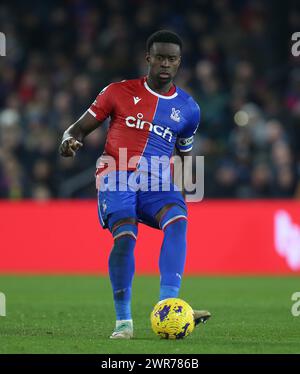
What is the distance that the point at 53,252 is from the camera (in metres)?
16.2

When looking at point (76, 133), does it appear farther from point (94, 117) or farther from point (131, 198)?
point (131, 198)

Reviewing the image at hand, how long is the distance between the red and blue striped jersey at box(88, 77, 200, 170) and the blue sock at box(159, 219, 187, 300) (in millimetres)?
669

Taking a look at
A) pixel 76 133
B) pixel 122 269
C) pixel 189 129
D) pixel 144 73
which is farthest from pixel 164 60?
pixel 144 73

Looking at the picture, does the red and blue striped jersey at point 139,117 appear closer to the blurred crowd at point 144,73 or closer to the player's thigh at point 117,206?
the player's thigh at point 117,206

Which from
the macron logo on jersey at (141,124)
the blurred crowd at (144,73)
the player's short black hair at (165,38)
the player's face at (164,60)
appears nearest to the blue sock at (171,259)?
the macron logo on jersey at (141,124)

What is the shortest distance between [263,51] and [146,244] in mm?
5748

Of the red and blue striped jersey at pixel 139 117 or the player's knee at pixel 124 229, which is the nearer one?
the player's knee at pixel 124 229

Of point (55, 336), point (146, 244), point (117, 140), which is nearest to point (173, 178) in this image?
point (117, 140)

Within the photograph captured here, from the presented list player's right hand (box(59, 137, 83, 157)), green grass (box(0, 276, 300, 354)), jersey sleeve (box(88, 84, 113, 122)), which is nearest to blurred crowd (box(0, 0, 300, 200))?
green grass (box(0, 276, 300, 354))

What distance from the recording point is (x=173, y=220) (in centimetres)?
827

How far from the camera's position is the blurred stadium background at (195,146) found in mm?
15414

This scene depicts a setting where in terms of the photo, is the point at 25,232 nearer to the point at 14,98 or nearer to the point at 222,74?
the point at 14,98

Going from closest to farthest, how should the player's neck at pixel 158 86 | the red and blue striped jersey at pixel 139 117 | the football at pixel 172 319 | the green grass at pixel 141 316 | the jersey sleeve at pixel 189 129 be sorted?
the green grass at pixel 141 316
the football at pixel 172 319
the red and blue striped jersey at pixel 139 117
the player's neck at pixel 158 86
the jersey sleeve at pixel 189 129

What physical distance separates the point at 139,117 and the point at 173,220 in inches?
35.9
